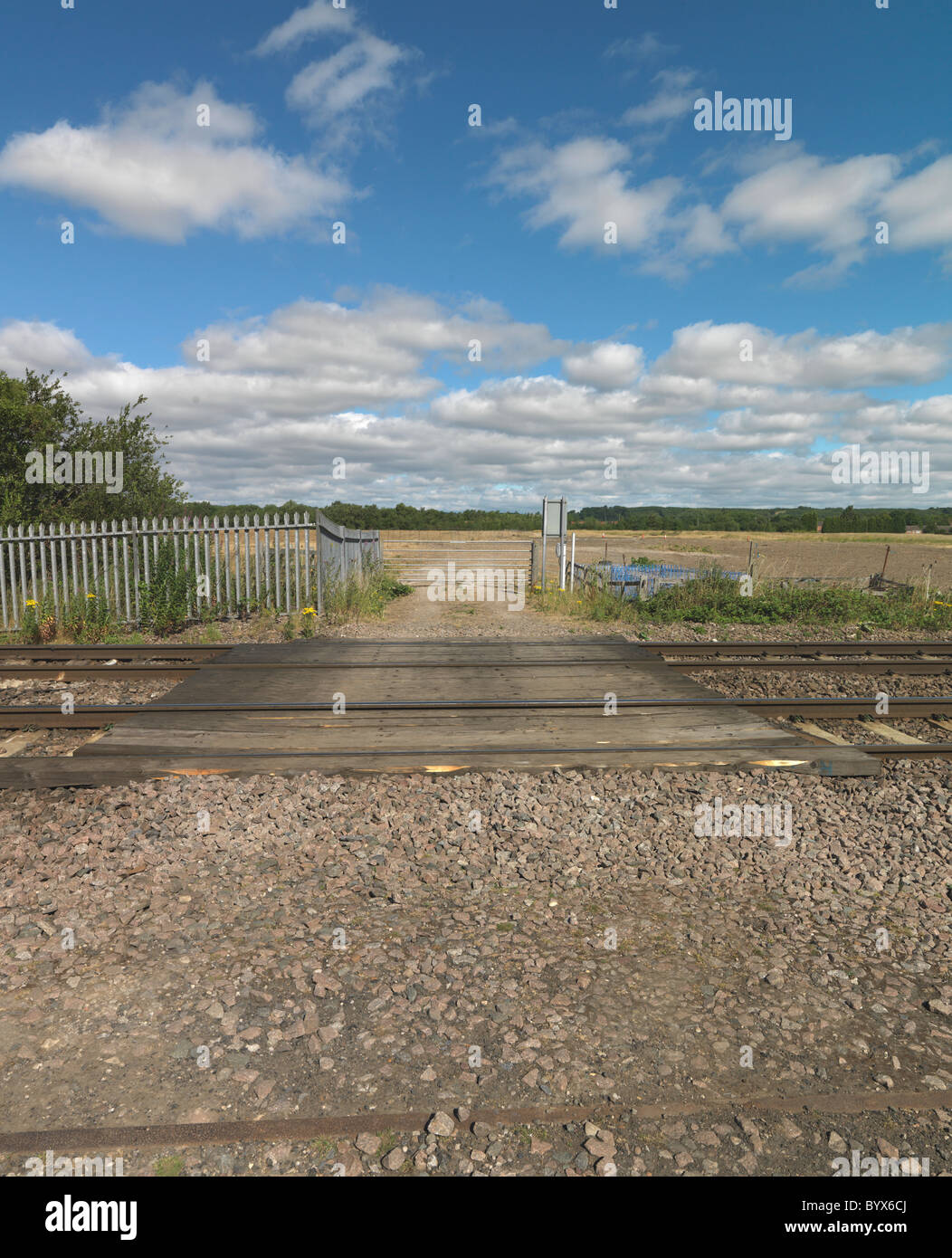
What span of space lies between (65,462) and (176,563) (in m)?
7.17

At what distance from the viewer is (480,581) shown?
85.7 feet

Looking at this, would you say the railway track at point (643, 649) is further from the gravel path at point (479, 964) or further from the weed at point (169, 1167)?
the weed at point (169, 1167)

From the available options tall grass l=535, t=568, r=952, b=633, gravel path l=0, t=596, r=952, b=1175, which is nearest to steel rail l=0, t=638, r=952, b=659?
tall grass l=535, t=568, r=952, b=633

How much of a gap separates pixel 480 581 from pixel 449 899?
72.9ft

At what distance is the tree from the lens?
1748cm

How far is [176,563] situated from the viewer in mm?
14102

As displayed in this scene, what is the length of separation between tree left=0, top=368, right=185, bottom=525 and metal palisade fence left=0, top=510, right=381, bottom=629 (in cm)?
295

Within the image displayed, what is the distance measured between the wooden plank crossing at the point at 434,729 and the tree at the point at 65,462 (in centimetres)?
1187

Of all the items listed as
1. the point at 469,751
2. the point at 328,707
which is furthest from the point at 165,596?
the point at 469,751

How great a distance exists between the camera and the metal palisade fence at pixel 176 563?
45.8 ft

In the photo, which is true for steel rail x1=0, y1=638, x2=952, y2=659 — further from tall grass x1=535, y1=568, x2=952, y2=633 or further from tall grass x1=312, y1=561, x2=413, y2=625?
tall grass x1=312, y1=561, x2=413, y2=625

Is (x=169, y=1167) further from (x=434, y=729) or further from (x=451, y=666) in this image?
(x=451, y=666)

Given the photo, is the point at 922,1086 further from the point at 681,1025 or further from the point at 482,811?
the point at 482,811
